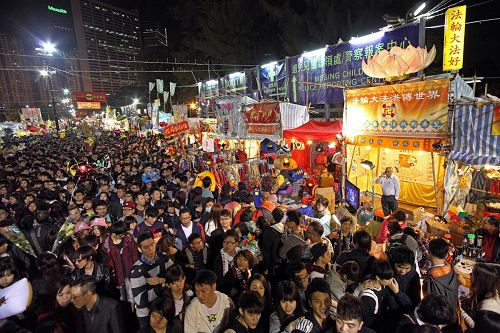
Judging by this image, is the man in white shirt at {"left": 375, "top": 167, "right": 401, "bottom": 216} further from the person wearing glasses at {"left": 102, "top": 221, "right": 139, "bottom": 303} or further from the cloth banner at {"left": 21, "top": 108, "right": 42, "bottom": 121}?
the cloth banner at {"left": 21, "top": 108, "right": 42, "bottom": 121}

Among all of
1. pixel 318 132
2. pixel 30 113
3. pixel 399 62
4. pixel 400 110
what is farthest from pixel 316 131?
pixel 30 113

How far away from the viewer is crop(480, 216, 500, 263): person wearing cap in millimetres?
5070

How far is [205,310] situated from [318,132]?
8.80m

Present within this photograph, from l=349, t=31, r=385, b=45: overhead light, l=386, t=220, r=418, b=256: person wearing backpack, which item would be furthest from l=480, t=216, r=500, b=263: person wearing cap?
l=349, t=31, r=385, b=45: overhead light

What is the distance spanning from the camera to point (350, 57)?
11992mm

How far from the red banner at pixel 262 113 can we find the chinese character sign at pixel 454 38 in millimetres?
6720

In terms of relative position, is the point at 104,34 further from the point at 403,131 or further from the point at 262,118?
the point at 403,131

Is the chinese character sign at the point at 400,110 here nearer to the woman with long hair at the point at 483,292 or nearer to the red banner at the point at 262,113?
the red banner at the point at 262,113

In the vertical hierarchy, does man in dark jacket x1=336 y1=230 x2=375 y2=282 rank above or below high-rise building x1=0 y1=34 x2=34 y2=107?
below

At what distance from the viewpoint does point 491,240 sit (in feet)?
17.0

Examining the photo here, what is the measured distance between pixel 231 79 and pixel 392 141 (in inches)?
616

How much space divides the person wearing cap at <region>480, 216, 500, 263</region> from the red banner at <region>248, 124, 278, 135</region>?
30.7 feet

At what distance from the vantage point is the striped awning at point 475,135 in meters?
6.91

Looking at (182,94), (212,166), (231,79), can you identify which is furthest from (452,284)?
(182,94)
